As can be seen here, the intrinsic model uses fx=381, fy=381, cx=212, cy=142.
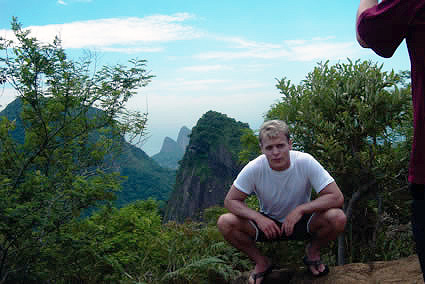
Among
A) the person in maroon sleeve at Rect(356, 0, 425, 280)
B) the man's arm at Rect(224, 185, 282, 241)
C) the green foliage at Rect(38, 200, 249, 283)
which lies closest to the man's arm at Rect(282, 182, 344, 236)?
the man's arm at Rect(224, 185, 282, 241)

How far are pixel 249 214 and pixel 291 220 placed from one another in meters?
0.35

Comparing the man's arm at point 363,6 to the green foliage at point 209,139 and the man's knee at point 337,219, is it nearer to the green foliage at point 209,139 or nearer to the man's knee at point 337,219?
the man's knee at point 337,219

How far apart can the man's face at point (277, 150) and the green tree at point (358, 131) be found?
2.75ft

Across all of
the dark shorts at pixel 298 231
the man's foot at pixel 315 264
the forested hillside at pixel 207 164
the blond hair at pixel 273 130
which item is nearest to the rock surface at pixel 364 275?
the man's foot at pixel 315 264

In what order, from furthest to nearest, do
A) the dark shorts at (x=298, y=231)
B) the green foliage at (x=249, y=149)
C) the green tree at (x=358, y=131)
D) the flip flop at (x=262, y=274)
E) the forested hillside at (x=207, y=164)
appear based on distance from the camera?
the forested hillside at (x=207, y=164), the green foliage at (x=249, y=149), the green tree at (x=358, y=131), the flip flop at (x=262, y=274), the dark shorts at (x=298, y=231)

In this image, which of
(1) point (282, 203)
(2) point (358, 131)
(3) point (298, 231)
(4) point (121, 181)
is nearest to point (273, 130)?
(1) point (282, 203)

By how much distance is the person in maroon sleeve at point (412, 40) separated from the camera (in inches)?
54.1

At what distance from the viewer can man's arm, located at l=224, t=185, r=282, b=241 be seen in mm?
3062

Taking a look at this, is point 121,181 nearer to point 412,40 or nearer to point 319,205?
point 319,205

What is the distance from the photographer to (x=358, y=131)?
379 centimetres

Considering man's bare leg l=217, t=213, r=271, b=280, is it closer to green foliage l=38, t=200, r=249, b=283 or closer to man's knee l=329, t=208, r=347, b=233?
green foliage l=38, t=200, r=249, b=283

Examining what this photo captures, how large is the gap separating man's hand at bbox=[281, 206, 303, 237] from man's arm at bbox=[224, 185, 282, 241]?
0.07 m

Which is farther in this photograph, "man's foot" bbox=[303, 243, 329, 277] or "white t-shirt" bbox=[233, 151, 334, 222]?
"man's foot" bbox=[303, 243, 329, 277]

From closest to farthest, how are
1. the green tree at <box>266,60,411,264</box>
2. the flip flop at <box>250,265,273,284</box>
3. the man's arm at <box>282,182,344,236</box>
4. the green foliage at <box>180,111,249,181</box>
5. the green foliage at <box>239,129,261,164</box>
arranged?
the man's arm at <box>282,182,344,236</box>
the flip flop at <box>250,265,273,284</box>
the green tree at <box>266,60,411,264</box>
the green foliage at <box>239,129,261,164</box>
the green foliage at <box>180,111,249,181</box>
